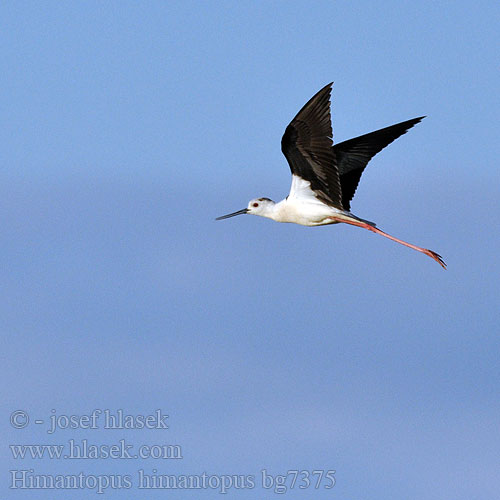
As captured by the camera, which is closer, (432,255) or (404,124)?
(432,255)

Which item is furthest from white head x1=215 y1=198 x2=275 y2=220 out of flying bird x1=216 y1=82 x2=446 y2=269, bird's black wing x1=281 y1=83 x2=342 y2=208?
bird's black wing x1=281 y1=83 x2=342 y2=208

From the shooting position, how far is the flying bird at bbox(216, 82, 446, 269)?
13.7 metres

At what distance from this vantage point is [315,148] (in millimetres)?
14062

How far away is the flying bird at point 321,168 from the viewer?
44.9ft

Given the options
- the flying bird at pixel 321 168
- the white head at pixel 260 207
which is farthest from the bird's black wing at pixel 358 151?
the white head at pixel 260 207

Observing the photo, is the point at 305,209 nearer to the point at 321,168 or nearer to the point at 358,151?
the point at 321,168

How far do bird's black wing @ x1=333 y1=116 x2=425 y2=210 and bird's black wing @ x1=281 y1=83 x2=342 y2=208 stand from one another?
1.54 m

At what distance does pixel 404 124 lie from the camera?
16.4 m

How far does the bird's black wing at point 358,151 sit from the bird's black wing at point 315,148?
5.04 feet

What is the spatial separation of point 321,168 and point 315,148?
448 millimetres

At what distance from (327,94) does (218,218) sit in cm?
365

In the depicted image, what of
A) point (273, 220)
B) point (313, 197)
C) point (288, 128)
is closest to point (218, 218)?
point (273, 220)

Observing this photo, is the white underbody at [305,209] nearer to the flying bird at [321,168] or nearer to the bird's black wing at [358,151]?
the flying bird at [321,168]

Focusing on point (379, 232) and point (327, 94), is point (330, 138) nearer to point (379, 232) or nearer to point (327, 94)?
point (327, 94)
